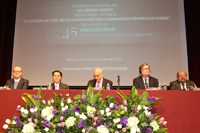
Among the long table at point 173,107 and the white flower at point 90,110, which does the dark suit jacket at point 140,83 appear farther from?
the white flower at point 90,110

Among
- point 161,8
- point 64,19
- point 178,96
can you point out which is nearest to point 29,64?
point 64,19

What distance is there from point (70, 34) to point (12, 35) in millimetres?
1774

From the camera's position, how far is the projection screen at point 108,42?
520cm

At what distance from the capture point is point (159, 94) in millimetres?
2439

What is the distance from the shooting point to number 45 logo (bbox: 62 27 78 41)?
17.5 ft

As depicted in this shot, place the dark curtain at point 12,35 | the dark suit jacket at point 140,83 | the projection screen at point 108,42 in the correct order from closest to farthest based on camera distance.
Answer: the dark suit jacket at point 140,83 < the projection screen at point 108,42 < the dark curtain at point 12,35

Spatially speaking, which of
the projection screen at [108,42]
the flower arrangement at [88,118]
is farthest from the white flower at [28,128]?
the projection screen at [108,42]

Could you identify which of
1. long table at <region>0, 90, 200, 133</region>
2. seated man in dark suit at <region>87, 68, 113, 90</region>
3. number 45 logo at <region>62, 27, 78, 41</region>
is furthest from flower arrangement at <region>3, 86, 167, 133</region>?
number 45 logo at <region>62, 27, 78, 41</region>

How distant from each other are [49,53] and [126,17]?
2101mm

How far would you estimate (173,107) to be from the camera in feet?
7.88

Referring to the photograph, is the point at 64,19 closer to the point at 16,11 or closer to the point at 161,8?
the point at 16,11

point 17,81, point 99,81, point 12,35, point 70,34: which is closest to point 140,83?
point 99,81

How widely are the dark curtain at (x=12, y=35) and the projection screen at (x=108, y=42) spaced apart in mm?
473

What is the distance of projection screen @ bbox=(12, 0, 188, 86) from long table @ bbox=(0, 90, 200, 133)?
2.72 m
